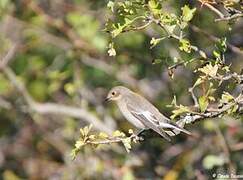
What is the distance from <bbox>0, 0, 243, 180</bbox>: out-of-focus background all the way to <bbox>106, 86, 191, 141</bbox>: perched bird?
0.54 metres

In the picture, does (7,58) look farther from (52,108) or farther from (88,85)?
(88,85)

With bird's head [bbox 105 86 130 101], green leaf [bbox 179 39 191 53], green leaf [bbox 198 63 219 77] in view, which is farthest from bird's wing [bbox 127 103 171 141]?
green leaf [bbox 198 63 219 77]

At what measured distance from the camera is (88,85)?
956cm

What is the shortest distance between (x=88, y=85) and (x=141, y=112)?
2.39 metres

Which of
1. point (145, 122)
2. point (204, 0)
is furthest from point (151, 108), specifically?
point (204, 0)

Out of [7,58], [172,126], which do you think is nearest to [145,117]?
[172,126]

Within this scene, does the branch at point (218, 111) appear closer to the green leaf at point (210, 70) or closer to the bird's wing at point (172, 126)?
the green leaf at point (210, 70)

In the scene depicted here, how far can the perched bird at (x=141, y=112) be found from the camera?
634cm

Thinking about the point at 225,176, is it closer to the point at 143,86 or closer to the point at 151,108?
the point at 151,108

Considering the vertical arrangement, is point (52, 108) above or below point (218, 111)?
below

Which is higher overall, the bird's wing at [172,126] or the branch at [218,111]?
the branch at [218,111]

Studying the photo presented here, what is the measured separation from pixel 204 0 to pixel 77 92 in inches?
152

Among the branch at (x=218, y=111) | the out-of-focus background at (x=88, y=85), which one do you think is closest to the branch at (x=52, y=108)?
the out-of-focus background at (x=88, y=85)

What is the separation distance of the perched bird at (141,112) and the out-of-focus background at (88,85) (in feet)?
1.78
